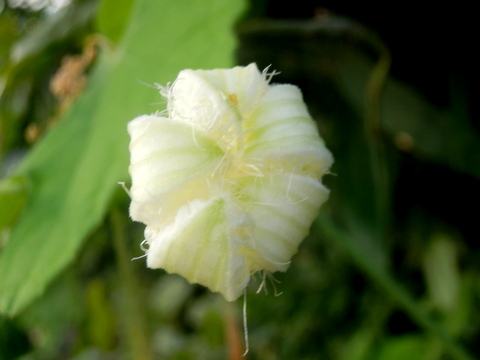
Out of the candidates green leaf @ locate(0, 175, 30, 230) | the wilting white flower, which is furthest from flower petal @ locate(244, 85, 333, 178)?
green leaf @ locate(0, 175, 30, 230)

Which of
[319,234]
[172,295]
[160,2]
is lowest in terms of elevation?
[172,295]

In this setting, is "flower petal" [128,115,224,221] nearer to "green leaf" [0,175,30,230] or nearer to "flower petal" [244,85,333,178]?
"flower petal" [244,85,333,178]

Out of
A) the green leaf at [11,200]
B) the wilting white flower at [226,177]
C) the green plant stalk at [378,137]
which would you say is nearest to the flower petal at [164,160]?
the wilting white flower at [226,177]

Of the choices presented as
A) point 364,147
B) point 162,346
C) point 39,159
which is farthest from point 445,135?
point 162,346

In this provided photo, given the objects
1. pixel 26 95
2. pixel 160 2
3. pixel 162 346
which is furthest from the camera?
pixel 162 346

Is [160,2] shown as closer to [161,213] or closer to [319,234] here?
[161,213]

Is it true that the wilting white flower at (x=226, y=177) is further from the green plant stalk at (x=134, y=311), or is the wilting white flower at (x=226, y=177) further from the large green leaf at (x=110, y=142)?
the green plant stalk at (x=134, y=311)
